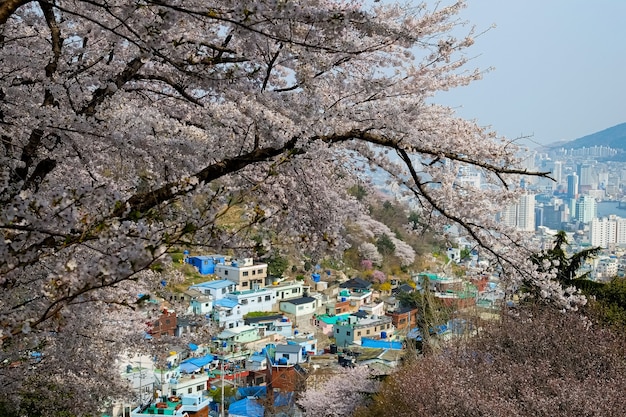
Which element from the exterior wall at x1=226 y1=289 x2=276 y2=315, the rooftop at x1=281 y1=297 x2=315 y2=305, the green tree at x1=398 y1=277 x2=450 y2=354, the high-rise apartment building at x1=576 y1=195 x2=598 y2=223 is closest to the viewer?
the green tree at x1=398 y1=277 x2=450 y2=354

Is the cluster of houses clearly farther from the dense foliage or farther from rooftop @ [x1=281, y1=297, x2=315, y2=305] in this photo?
the dense foliage

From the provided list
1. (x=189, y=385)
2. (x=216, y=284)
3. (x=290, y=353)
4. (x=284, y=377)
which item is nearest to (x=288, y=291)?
(x=216, y=284)

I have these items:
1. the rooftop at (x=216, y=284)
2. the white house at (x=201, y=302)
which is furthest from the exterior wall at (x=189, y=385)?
the rooftop at (x=216, y=284)

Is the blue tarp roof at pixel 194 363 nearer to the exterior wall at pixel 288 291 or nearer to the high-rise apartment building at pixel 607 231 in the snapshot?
the exterior wall at pixel 288 291

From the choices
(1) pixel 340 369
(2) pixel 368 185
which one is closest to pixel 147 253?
(2) pixel 368 185

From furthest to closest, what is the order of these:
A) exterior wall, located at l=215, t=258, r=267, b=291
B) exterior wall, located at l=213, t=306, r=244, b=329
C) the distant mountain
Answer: the distant mountain, exterior wall, located at l=215, t=258, r=267, b=291, exterior wall, located at l=213, t=306, r=244, b=329

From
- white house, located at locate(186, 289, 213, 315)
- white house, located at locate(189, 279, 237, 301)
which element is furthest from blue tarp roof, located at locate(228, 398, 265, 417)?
white house, located at locate(189, 279, 237, 301)

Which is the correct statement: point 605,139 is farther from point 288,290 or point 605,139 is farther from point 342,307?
point 288,290

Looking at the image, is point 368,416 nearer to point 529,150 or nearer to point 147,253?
point 529,150
